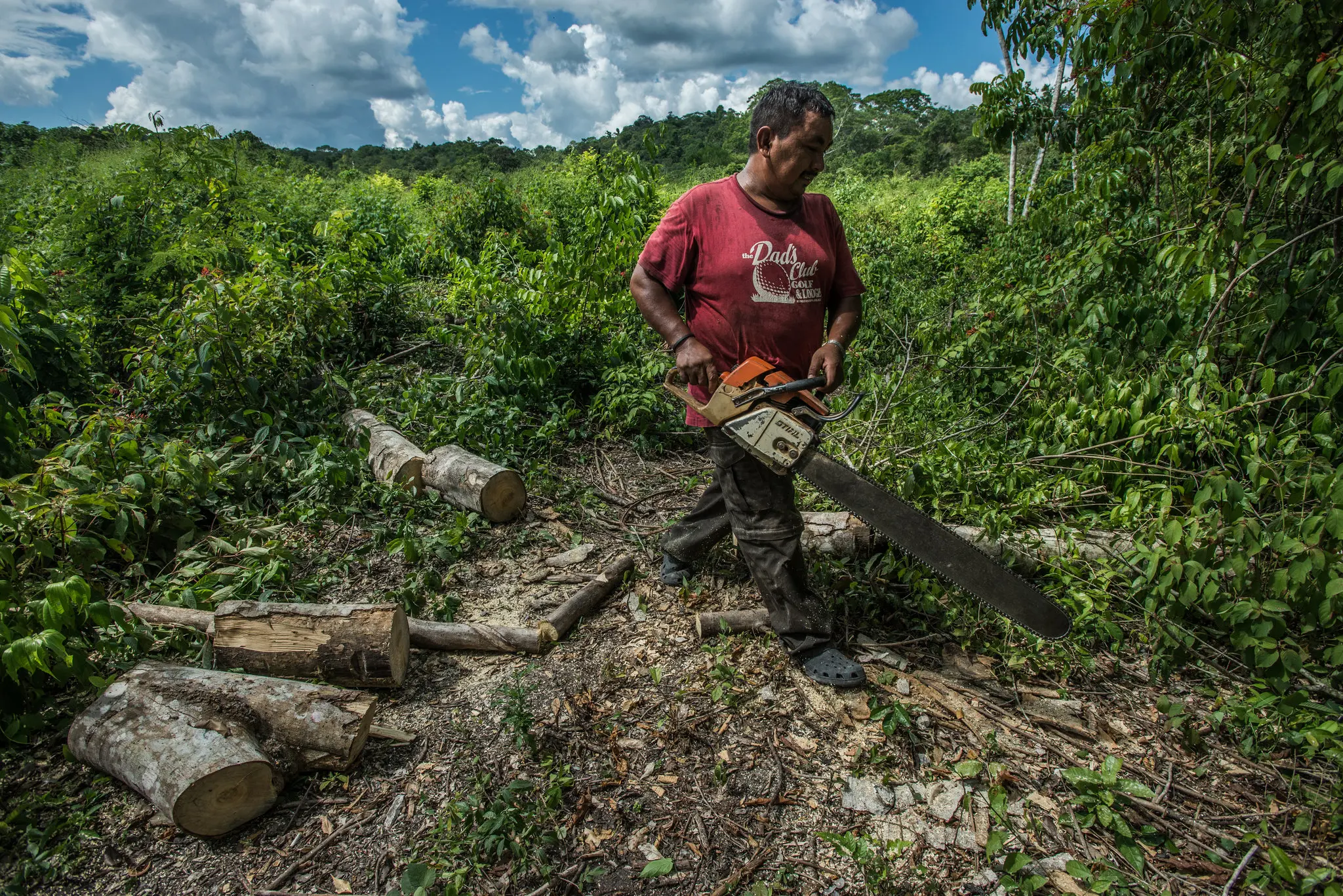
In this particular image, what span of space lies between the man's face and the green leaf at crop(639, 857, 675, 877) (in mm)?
2125

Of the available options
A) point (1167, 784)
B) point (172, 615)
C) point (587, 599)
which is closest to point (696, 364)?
point (587, 599)

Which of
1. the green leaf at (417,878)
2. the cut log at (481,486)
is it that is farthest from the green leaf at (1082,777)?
the cut log at (481,486)

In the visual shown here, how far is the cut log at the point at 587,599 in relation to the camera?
2.97m

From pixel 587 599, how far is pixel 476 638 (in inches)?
20.2

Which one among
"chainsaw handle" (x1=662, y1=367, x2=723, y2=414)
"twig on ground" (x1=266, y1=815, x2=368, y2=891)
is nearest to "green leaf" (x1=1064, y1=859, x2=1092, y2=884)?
"chainsaw handle" (x1=662, y1=367, x2=723, y2=414)

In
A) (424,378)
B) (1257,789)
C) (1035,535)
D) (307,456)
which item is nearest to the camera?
(1257,789)

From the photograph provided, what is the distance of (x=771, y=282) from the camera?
2.47 meters

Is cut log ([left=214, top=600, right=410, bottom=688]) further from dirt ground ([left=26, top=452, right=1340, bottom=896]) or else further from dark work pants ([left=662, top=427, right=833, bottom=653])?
dark work pants ([left=662, top=427, right=833, bottom=653])

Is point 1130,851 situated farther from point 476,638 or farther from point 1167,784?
point 476,638

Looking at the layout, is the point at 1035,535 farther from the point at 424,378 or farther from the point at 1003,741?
the point at 424,378

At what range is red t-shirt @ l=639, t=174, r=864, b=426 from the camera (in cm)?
246

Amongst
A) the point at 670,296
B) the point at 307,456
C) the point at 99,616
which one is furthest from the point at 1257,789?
the point at 307,456

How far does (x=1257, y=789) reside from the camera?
2.21 m

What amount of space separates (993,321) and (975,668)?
257 cm
